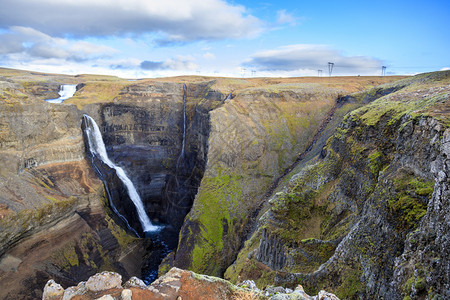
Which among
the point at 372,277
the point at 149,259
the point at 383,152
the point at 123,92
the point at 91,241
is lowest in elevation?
the point at 149,259

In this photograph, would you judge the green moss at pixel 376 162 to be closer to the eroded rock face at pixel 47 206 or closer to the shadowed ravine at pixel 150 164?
the eroded rock face at pixel 47 206

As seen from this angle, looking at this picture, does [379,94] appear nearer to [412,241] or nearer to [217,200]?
[217,200]

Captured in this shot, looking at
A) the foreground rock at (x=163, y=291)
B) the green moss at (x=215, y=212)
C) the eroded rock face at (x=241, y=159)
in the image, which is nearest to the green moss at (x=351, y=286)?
the foreground rock at (x=163, y=291)

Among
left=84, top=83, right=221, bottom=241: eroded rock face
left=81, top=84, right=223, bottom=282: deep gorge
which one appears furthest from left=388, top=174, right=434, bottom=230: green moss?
left=84, top=83, right=221, bottom=241: eroded rock face

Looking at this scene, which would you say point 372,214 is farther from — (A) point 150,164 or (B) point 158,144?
(B) point 158,144

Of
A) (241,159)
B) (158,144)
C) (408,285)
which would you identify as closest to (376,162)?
(408,285)

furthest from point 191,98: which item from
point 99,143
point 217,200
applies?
point 217,200
